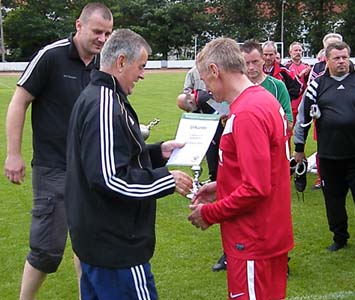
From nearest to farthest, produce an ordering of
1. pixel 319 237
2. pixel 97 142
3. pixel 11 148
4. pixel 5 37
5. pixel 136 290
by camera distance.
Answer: pixel 97 142 → pixel 136 290 → pixel 11 148 → pixel 319 237 → pixel 5 37

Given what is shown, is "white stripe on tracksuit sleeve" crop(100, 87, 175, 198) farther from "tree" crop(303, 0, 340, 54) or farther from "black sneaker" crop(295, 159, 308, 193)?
"tree" crop(303, 0, 340, 54)

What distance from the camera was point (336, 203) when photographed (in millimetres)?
5992

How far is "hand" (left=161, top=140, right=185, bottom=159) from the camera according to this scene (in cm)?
328

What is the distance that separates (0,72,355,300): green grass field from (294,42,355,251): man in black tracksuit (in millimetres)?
599

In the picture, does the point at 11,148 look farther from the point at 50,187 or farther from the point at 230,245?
the point at 230,245

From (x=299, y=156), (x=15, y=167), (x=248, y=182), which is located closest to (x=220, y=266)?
(x=299, y=156)

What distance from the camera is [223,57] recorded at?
292cm

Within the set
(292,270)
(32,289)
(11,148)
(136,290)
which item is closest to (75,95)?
(11,148)

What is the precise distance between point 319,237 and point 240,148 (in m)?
3.99

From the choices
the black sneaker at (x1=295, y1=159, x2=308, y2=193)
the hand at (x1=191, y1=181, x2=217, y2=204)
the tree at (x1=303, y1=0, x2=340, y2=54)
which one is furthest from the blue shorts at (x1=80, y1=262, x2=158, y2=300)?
the tree at (x1=303, y1=0, x2=340, y2=54)

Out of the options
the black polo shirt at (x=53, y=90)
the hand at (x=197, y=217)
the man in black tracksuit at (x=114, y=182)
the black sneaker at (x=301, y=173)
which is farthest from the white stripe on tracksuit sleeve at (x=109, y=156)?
the black sneaker at (x=301, y=173)

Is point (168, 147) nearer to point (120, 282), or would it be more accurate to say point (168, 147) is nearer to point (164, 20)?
point (120, 282)

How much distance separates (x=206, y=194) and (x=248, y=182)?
0.52 metres

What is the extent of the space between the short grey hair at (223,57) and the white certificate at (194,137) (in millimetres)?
343
